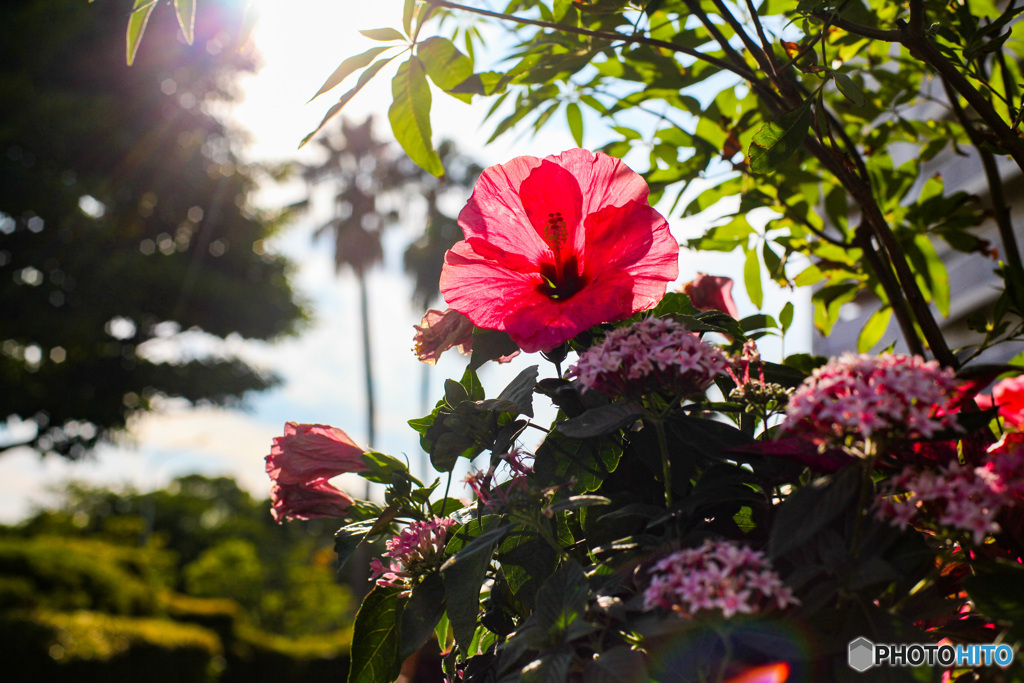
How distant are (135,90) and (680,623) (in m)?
14.3

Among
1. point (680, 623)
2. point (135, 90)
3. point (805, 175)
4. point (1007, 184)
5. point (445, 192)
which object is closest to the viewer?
point (680, 623)

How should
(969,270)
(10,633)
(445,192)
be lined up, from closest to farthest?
(969,270)
(10,633)
(445,192)

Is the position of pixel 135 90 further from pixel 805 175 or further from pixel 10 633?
pixel 805 175

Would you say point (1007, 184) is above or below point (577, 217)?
above

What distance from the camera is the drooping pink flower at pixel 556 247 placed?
0.66 metres

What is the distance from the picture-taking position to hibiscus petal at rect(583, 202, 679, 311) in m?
0.66

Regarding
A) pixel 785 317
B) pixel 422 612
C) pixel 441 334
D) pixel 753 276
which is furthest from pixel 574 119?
pixel 422 612

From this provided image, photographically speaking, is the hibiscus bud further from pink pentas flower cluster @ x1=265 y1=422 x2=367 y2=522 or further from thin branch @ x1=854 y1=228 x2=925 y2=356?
thin branch @ x1=854 y1=228 x2=925 y2=356

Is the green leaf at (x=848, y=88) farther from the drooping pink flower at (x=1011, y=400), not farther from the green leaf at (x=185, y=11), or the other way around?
the green leaf at (x=185, y=11)

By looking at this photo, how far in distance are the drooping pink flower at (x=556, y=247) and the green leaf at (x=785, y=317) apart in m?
0.39

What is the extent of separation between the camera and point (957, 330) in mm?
3070

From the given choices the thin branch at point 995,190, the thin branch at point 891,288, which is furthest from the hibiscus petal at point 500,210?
the thin branch at point 995,190

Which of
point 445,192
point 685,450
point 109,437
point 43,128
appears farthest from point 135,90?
point 685,450

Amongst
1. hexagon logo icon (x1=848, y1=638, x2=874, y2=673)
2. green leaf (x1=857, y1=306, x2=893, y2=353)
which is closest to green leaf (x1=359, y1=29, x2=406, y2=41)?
hexagon logo icon (x1=848, y1=638, x2=874, y2=673)
